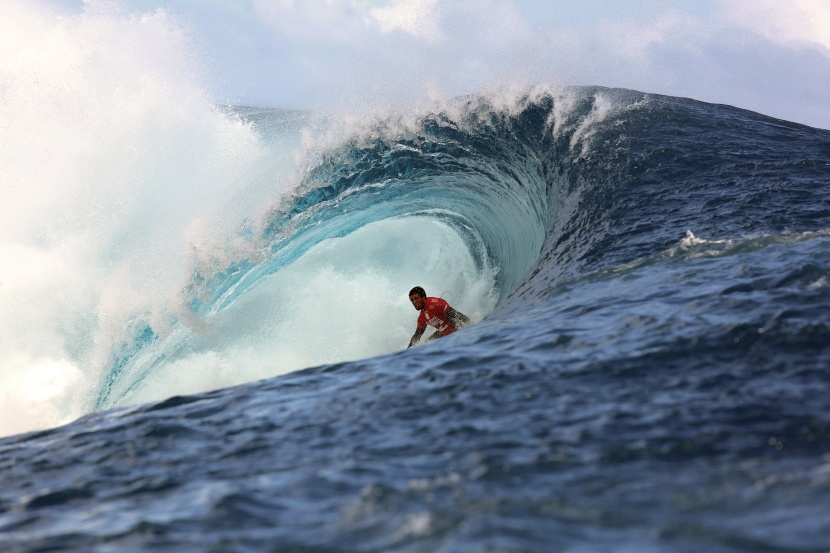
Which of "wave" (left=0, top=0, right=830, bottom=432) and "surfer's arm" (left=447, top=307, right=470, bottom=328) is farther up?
"wave" (left=0, top=0, right=830, bottom=432)

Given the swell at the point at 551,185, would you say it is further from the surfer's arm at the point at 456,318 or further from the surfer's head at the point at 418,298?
the surfer's head at the point at 418,298

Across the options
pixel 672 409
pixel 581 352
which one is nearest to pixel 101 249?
pixel 581 352

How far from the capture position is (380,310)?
13.4m

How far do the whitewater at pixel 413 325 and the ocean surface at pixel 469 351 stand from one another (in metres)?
0.03

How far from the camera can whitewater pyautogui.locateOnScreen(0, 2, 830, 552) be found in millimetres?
3217

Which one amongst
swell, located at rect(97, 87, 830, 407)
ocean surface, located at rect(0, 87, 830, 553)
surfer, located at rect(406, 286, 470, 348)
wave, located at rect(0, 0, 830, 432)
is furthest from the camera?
wave, located at rect(0, 0, 830, 432)

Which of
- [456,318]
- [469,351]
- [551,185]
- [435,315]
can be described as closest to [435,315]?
[435,315]

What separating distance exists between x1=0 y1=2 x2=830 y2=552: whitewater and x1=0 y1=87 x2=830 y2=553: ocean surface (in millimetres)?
26

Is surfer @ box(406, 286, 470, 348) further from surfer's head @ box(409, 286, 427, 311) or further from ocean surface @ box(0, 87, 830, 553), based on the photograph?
ocean surface @ box(0, 87, 830, 553)

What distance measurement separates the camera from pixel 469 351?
18.6 feet

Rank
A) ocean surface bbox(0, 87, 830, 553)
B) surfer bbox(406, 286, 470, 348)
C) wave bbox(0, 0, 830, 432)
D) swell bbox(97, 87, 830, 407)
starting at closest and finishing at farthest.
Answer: ocean surface bbox(0, 87, 830, 553)
swell bbox(97, 87, 830, 407)
surfer bbox(406, 286, 470, 348)
wave bbox(0, 0, 830, 432)

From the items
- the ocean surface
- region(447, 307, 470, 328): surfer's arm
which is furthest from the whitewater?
region(447, 307, 470, 328): surfer's arm

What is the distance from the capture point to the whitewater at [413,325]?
10.6ft

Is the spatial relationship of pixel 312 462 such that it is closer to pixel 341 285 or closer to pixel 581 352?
pixel 581 352
